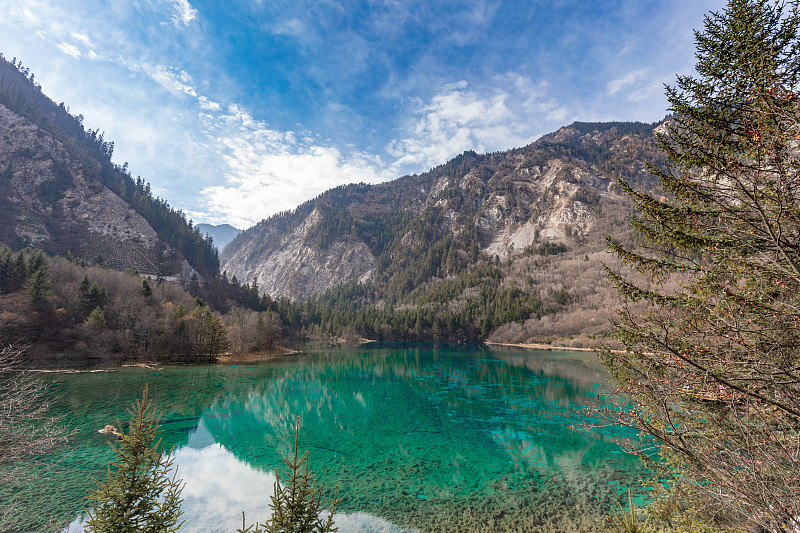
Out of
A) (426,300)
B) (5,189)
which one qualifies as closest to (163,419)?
(5,189)

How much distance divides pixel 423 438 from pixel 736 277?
20325 millimetres

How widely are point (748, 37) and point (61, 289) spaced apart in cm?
7829

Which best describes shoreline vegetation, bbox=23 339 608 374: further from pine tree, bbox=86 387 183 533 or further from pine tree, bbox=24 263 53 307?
pine tree, bbox=86 387 183 533

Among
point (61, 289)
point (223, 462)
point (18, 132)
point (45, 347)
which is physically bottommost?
point (223, 462)

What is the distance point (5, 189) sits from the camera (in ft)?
311

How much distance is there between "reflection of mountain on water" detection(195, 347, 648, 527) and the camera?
1466cm

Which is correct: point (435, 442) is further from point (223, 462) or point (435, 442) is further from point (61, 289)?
point (61, 289)

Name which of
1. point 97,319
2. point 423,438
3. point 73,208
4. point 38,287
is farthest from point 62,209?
point 423,438

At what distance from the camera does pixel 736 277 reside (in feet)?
20.4

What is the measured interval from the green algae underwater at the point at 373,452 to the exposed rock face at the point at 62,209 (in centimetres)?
8102

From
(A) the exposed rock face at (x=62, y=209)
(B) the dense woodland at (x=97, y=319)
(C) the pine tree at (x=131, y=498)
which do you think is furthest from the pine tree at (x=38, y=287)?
(C) the pine tree at (x=131, y=498)

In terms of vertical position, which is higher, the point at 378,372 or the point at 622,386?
the point at 622,386

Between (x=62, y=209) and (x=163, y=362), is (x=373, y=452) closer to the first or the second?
(x=163, y=362)

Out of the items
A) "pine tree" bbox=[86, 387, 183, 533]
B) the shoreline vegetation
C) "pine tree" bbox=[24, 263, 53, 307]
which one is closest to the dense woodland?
"pine tree" bbox=[24, 263, 53, 307]
